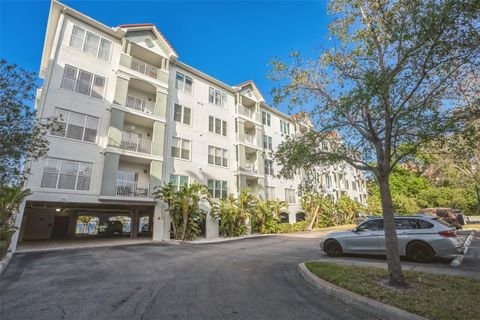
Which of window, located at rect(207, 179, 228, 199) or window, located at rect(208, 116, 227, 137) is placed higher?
window, located at rect(208, 116, 227, 137)

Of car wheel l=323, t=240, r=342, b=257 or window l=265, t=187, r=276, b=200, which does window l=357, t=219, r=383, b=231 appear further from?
window l=265, t=187, r=276, b=200

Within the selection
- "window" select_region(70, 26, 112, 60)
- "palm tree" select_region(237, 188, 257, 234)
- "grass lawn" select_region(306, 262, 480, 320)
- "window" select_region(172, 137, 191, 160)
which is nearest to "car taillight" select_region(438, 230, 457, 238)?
"grass lawn" select_region(306, 262, 480, 320)

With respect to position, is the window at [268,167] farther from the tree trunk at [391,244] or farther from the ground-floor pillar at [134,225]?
the tree trunk at [391,244]

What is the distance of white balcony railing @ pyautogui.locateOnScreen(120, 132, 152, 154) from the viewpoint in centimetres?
1806

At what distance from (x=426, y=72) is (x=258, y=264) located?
8047mm

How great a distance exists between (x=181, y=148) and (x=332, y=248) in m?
15.2

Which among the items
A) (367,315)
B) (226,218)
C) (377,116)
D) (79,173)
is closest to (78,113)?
(79,173)

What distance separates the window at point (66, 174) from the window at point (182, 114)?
8.40 m

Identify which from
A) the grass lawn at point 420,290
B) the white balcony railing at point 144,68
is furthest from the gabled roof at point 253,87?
the grass lawn at point 420,290

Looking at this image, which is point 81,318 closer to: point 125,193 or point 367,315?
point 367,315

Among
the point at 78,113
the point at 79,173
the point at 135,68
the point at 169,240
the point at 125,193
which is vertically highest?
the point at 135,68

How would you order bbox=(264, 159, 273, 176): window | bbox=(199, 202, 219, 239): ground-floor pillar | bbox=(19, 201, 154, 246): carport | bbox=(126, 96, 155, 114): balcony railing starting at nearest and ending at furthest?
bbox=(126, 96, 155, 114): balcony railing < bbox=(19, 201, 154, 246): carport < bbox=(199, 202, 219, 239): ground-floor pillar < bbox=(264, 159, 273, 176): window

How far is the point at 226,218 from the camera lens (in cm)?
2064

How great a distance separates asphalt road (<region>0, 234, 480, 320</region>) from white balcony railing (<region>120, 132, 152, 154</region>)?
33.5ft
